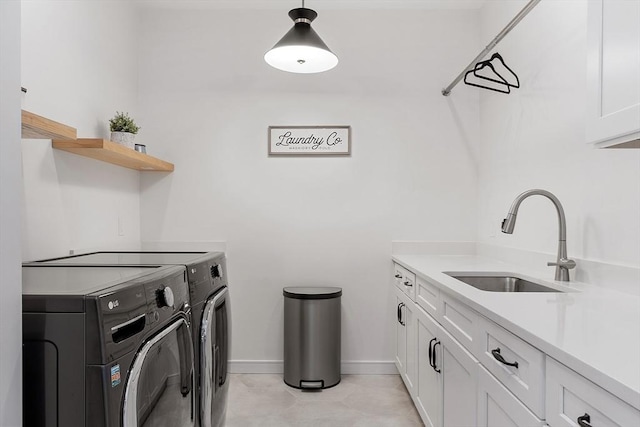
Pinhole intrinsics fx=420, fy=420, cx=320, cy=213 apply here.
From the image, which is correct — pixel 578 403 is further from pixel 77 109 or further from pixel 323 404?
pixel 77 109

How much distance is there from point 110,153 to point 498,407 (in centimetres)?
221

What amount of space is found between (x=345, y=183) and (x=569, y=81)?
163 cm

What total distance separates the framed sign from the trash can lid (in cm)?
103

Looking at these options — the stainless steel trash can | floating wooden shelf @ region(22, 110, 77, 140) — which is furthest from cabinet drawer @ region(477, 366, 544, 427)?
floating wooden shelf @ region(22, 110, 77, 140)

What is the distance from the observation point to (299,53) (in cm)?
230

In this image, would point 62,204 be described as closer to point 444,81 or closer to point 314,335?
point 314,335

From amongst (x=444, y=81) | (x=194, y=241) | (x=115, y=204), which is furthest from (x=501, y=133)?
(x=115, y=204)

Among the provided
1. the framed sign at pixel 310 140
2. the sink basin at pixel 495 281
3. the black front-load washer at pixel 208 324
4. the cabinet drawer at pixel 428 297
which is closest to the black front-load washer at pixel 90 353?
the black front-load washer at pixel 208 324

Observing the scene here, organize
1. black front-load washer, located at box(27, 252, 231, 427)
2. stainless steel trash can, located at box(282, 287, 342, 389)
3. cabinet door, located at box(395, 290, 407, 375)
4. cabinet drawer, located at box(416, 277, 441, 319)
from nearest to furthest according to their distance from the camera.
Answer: black front-load washer, located at box(27, 252, 231, 427) → cabinet drawer, located at box(416, 277, 441, 319) → cabinet door, located at box(395, 290, 407, 375) → stainless steel trash can, located at box(282, 287, 342, 389)

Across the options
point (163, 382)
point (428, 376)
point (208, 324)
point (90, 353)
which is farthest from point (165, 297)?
point (428, 376)

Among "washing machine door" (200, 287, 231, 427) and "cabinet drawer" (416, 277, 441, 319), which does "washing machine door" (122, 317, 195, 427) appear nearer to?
"washing machine door" (200, 287, 231, 427)

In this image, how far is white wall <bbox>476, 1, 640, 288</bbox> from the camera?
1753 mm

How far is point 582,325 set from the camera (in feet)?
3.69

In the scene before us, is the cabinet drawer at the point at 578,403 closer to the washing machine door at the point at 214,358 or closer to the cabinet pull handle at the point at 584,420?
the cabinet pull handle at the point at 584,420
